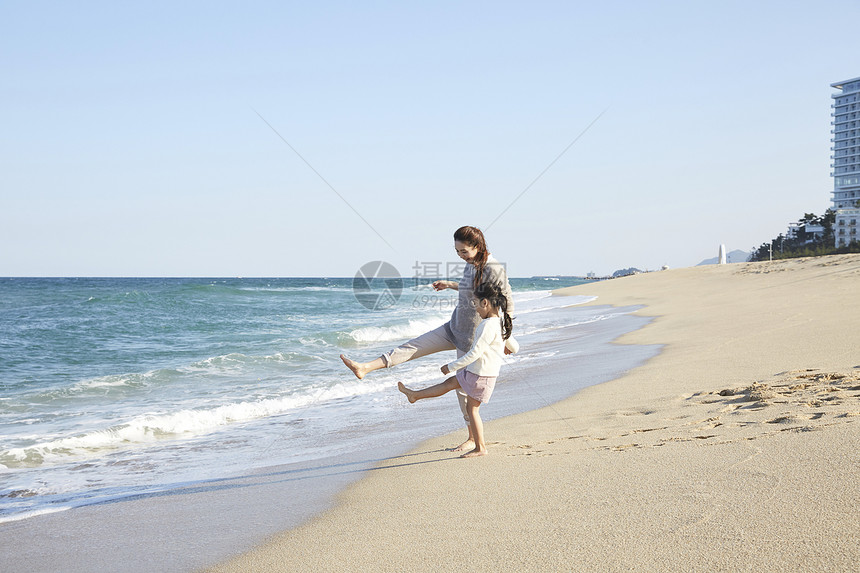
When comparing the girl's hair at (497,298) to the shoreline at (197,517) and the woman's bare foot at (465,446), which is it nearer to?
the woman's bare foot at (465,446)

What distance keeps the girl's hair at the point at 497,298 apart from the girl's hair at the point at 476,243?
0.24ft

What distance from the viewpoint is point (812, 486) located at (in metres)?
2.89

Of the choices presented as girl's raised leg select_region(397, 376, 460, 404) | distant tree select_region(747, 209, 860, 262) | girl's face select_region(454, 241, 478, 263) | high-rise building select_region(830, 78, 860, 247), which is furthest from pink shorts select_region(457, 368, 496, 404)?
high-rise building select_region(830, 78, 860, 247)

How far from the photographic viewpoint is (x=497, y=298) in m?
4.59

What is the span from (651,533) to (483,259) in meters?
2.47

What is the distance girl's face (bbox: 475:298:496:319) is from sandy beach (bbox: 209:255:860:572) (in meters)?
1.05

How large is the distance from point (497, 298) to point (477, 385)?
2.18 ft

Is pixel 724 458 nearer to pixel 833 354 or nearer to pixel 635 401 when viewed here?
pixel 635 401

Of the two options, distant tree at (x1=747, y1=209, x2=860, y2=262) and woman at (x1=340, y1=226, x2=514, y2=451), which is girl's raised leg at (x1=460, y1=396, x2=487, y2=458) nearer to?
woman at (x1=340, y1=226, x2=514, y2=451)

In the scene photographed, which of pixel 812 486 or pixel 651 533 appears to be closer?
pixel 651 533

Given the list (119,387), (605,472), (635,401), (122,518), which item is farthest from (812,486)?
(119,387)

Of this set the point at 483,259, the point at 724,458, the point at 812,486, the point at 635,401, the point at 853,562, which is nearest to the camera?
the point at 853,562

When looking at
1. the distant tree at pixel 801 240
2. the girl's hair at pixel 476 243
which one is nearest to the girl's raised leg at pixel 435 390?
the girl's hair at pixel 476 243

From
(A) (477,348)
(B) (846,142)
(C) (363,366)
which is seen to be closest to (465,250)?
(A) (477,348)
